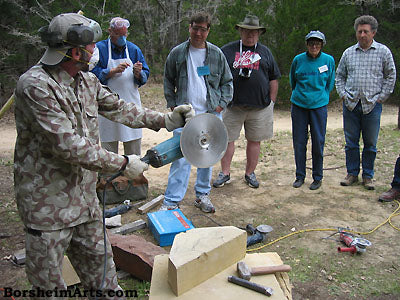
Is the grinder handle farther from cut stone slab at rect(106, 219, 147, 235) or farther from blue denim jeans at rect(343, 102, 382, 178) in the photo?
blue denim jeans at rect(343, 102, 382, 178)

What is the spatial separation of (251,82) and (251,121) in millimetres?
557

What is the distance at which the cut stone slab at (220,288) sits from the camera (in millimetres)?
2275

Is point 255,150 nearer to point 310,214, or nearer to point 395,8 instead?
point 310,214

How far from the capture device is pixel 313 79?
515 centimetres

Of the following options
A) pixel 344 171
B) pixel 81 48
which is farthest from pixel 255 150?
pixel 81 48

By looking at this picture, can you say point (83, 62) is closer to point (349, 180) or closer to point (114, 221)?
point (114, 221)

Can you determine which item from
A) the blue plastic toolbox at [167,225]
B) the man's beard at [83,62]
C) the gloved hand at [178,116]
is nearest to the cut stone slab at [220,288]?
the gloved hand at [178,116]

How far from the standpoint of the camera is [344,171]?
6125mm

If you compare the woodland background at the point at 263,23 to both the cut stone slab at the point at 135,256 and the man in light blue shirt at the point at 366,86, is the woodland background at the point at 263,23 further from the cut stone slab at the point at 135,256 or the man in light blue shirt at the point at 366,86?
the cut stone slab at the point at 135,256

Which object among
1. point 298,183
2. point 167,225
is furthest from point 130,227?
point 298,183

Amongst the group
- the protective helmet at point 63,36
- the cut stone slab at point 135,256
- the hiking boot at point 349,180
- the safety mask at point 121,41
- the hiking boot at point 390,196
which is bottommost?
the hiking boot at point 349,180

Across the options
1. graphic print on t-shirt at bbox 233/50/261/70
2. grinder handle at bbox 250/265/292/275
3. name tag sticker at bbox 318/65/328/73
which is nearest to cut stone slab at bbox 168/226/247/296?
grinder handle at bbox 250/265/292/275

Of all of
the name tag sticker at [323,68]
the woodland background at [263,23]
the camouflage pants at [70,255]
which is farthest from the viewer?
the woodland background at [263,23]

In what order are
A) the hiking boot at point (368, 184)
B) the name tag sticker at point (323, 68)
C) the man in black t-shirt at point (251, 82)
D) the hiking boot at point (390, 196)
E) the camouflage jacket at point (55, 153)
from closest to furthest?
the camouflage jacket at point (55, 153) < the hiking boot at point (390, 196) < the man in black t-shirt at point (251, 82) < the name tag sticker at point (323, 68) < the hiking boot at point (368, 184)
